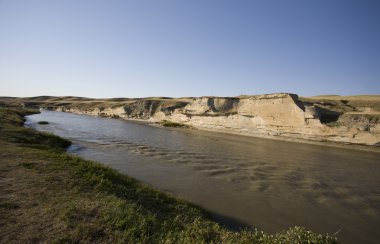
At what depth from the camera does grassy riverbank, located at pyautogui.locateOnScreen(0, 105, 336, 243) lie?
4496 millimetres

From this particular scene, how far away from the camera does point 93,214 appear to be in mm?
5262

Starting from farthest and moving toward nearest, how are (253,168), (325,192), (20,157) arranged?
(253,168) < (325,192) < (20,157)

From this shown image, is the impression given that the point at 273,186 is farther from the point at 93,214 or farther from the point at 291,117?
the point at 291,117

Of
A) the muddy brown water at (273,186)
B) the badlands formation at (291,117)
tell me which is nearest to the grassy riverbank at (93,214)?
the muddy brown water at (273,186)

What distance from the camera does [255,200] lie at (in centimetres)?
902

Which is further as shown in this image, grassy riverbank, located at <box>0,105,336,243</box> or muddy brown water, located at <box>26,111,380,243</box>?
muddy brown water, located at <box>26,111,380,243</box>

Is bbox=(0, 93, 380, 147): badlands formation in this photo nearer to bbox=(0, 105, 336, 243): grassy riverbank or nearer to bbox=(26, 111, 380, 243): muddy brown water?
bbox=(26, 111, 380, 243): muddy brown water

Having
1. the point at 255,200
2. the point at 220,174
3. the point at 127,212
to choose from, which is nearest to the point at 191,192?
the point at 255,200

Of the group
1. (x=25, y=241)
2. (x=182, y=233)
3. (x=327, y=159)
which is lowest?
(x=327, y=159)

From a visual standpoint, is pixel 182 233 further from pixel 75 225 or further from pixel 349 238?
pixel 349 238

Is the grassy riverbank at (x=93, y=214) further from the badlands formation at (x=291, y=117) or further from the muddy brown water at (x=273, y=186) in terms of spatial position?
the badlands formation at (x=291, y=117)

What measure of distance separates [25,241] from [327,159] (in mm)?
20028

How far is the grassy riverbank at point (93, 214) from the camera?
4.50 meters

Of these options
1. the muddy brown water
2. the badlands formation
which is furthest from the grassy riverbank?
the badlands formation
